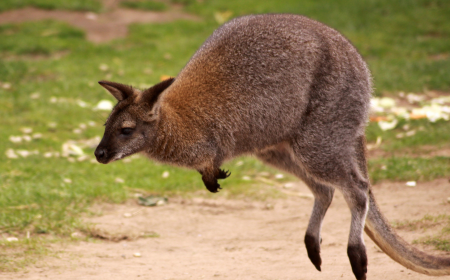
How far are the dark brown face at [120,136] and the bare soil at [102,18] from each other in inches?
314

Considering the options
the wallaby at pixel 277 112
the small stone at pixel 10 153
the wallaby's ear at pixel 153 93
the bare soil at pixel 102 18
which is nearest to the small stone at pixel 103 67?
the bare soil at pixel 102 18

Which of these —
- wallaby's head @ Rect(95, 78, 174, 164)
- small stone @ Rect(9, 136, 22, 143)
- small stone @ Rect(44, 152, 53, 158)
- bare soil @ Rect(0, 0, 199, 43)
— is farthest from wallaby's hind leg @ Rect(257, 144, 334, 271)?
bare soil @ Rect(0, 0, 199, 43)

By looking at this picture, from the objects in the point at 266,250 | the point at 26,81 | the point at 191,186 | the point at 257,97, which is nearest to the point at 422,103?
the point at 191,186

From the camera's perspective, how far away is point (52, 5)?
491 inches

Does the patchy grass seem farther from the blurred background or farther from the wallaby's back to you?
the wallaby's back

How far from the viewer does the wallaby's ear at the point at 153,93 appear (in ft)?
12.1

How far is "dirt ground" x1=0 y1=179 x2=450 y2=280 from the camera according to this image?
4270mm

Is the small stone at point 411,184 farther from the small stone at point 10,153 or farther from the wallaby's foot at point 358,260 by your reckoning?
the small stone at point 10,153

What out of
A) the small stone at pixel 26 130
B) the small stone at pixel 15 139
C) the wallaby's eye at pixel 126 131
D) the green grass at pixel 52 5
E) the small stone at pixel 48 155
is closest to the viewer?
the wallaby's eye at pixel 126 131

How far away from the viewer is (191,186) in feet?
21.2

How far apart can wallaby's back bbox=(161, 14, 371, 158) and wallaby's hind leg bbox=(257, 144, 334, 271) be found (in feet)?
0.94

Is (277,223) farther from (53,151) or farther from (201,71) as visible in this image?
(53,151)

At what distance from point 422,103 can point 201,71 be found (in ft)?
18.2

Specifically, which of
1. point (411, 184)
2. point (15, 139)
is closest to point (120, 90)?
point (411, 184)
